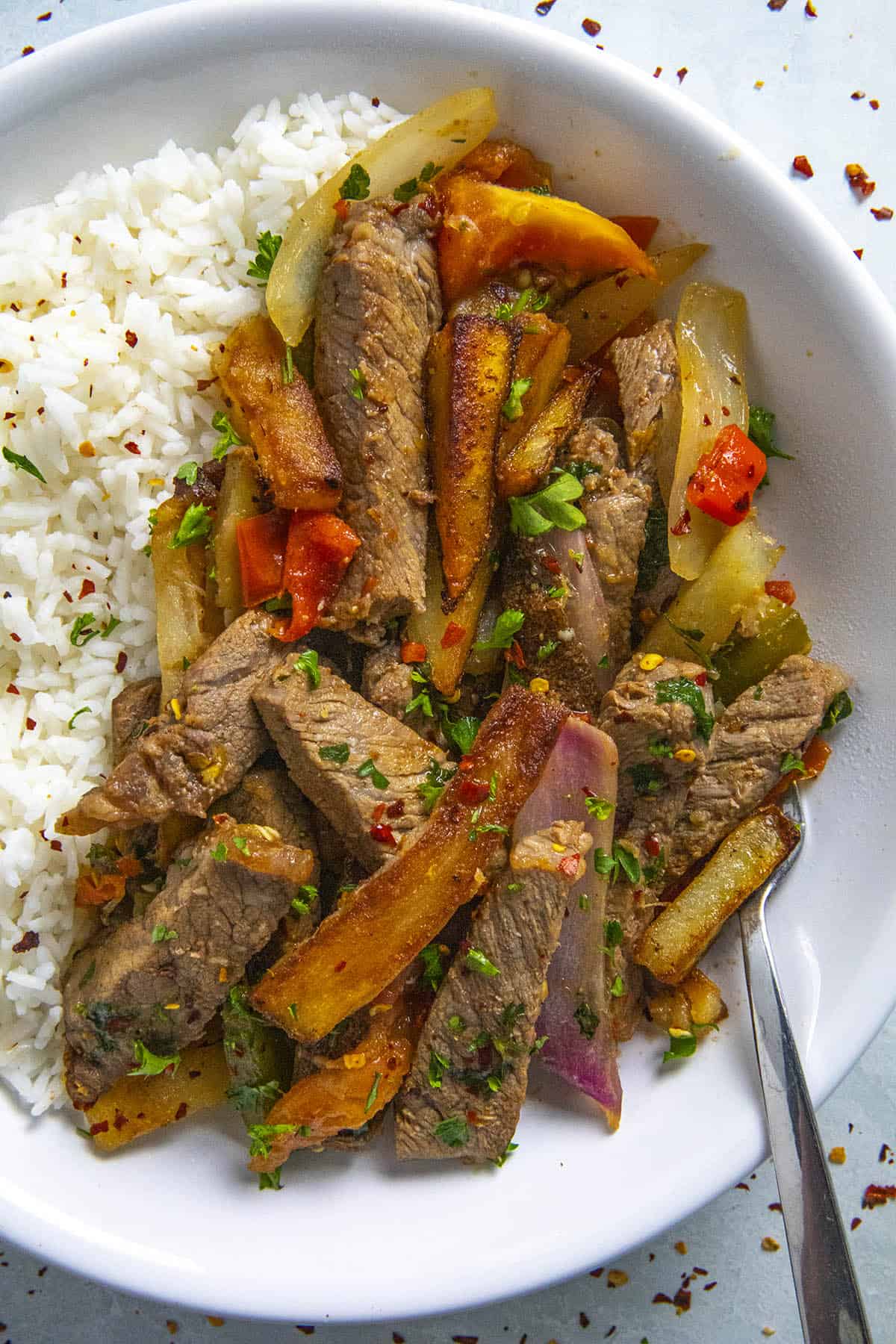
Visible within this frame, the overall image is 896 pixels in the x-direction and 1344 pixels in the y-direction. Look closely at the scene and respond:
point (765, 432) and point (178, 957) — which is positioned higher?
point (765, 432)

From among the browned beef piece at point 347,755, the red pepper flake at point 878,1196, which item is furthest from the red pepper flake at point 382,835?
the red pepper flake at point 878,1196

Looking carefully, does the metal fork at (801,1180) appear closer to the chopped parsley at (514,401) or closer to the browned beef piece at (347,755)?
the browned beef piece at (347,755)

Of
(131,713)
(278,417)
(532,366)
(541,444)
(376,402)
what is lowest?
(131,713)

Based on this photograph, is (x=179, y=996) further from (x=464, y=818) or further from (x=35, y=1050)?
(x=464, y=818)

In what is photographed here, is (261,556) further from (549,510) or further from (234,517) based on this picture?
(549,510)

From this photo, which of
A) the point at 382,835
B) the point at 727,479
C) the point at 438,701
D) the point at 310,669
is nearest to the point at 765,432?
the point at 727,479

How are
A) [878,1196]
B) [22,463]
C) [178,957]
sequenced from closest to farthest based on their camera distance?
1. [178,957]
2. [22,463]
3. [878,1196]
